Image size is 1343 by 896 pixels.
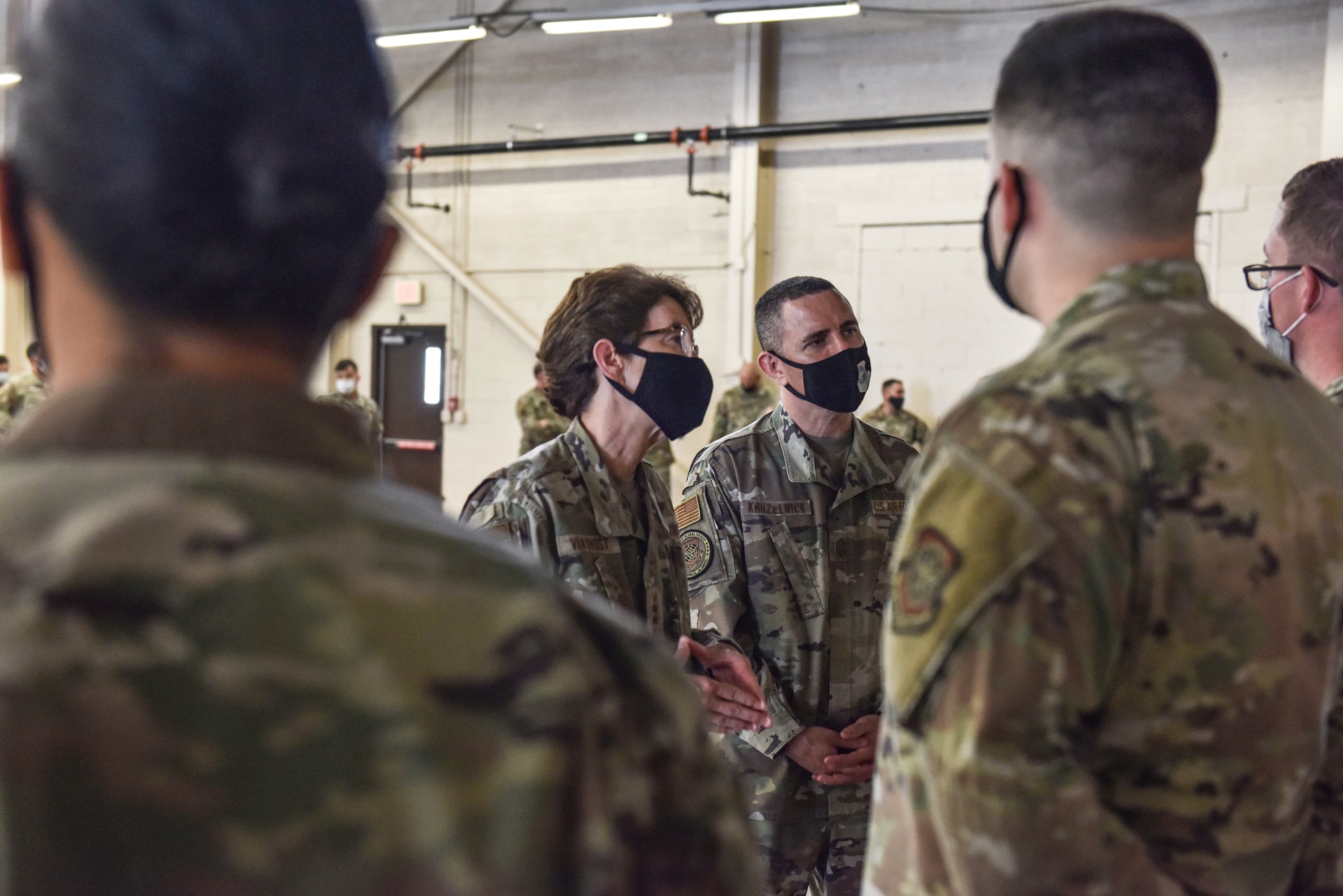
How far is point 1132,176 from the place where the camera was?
4.41 ft

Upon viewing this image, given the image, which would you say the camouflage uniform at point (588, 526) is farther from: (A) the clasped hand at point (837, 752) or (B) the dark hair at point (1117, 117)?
(B) the dark hair at point (1117, 117)

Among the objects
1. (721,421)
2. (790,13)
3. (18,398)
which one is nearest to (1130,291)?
(790,13)

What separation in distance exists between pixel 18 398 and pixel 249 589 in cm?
929

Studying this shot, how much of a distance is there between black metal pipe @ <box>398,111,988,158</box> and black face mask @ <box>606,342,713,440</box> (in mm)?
7273

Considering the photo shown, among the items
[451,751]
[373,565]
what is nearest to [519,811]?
[451,751]

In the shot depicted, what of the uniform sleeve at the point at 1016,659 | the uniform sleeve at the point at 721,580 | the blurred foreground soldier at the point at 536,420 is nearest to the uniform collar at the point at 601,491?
the uniform sleeve at the point at 721,580

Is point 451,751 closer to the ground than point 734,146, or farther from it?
closer to the ground

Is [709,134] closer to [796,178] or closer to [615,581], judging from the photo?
[796,178]

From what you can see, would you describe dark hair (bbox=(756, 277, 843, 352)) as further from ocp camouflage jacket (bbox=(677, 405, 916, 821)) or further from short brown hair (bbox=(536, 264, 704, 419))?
short brown hair (bbox=(536, 264, 704, 419))

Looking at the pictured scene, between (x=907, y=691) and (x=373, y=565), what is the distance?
71 cm

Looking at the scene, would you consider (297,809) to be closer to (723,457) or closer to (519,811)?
(519,811)

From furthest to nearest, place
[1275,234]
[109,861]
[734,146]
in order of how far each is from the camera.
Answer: [734,146]
[1275,234]
[109,861]

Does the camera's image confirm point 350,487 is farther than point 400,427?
No

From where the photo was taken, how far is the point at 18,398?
346 inches
